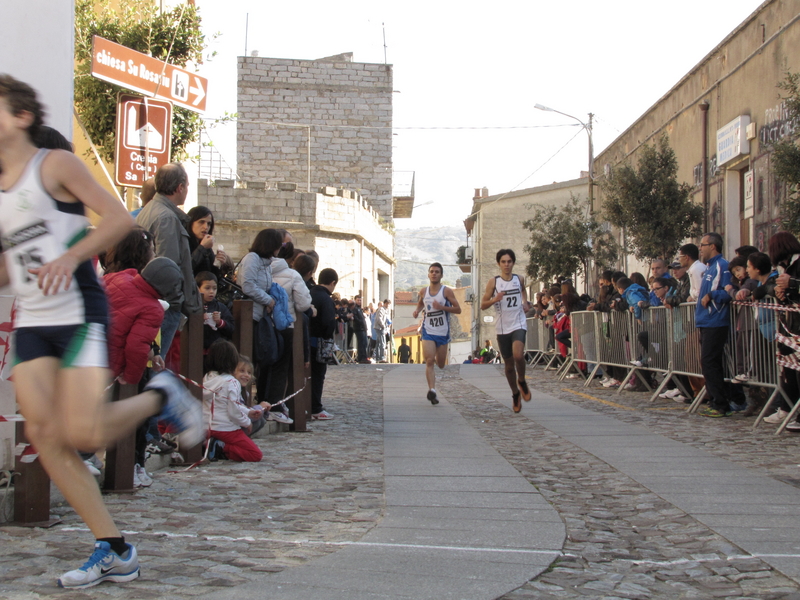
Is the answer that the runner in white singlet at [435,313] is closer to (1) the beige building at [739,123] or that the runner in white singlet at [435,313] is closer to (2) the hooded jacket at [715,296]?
(2) the hooded jacket at [715,296]

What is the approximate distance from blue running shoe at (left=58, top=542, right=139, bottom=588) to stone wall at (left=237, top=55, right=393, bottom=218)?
130 feet

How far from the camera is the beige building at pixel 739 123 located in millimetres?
14359

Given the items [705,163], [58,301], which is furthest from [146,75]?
[705,163]

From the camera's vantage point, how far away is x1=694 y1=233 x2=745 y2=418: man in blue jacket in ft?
31.0

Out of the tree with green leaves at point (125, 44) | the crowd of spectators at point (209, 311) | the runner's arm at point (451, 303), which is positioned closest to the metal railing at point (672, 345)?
the runner's arm at point (451, 303)

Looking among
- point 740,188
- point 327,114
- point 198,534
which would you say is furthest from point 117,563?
point 327,114

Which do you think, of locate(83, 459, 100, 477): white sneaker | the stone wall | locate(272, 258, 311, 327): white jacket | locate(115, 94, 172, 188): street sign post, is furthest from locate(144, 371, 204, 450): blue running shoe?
the stone wall

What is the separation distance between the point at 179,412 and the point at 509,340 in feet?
24.9

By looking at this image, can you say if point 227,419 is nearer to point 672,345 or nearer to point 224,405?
point 224,405

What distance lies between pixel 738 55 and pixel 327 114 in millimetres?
29567

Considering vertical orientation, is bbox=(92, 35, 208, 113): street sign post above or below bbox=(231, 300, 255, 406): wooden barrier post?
above

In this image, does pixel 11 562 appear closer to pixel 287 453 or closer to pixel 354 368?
pixel 287 453

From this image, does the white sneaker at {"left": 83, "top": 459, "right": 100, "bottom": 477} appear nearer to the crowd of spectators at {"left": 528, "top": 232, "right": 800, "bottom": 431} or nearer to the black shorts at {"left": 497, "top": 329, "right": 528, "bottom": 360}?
the crowd of spectators at {"left": 528, "top": 232, "right": 800, "bottom": 431}

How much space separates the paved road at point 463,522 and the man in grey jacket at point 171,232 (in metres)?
1.04
